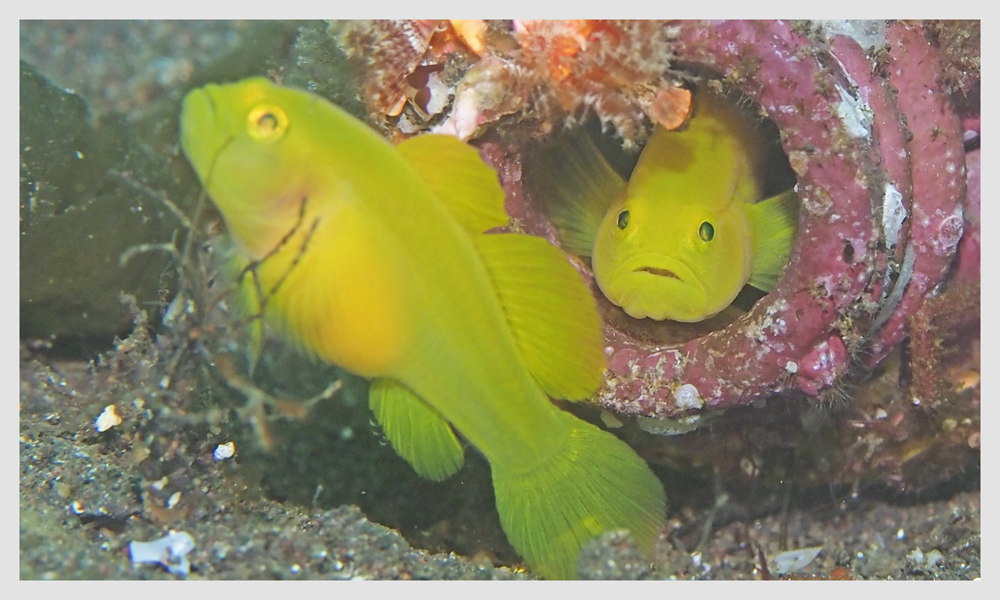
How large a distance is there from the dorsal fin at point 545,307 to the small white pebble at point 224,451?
1371 mm

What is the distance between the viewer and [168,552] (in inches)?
74.4

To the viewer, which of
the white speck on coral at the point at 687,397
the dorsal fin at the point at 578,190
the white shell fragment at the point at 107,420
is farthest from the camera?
the dorsal fin at the point at 578,190

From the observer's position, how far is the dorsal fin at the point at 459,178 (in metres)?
1.85

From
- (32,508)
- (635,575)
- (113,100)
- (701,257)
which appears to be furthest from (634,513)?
(113,100)

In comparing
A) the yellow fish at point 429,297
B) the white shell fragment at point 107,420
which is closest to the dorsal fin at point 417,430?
the yellow fish at point 429,297

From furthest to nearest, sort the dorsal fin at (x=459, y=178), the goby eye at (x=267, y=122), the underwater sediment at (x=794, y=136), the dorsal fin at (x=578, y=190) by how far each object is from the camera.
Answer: the dorsal fin at (x=578, y=190) → the underwater sediment at (x=794, y=136) → the dorsal fin at (x=459, y=178) → the goby eye at (x=267, y=122)

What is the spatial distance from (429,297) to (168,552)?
3.56ft

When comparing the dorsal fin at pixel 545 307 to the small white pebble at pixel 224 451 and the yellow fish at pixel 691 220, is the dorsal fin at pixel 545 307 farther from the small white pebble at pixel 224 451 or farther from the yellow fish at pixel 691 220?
the small white pebble at pixel 224 451

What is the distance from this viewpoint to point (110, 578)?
1.80 meters

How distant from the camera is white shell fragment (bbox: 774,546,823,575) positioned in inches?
102

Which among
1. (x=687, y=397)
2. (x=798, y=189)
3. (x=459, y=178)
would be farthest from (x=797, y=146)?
(x=459, y=178)

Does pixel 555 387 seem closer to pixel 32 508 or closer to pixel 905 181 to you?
pixel 905 181

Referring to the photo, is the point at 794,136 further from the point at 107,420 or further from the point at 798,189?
the point at 107,420

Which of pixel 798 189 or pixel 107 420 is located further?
pixel 107 420
